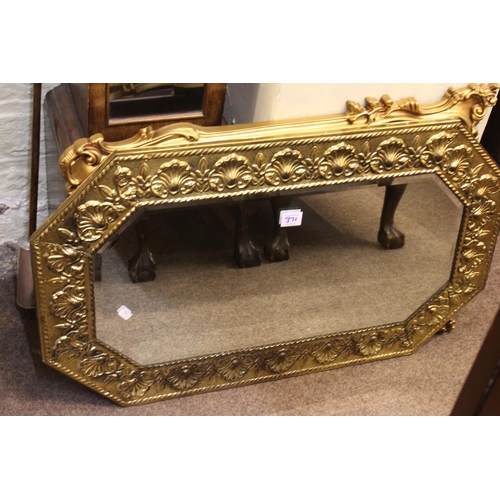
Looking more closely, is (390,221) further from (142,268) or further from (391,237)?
(142,268)

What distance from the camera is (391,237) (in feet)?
6.61

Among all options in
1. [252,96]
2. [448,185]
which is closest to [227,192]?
[252,96]

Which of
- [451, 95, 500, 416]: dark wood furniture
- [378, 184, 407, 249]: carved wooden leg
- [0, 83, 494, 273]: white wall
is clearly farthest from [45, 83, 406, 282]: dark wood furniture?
[451, 95, 500, 416]: dark wood furniture

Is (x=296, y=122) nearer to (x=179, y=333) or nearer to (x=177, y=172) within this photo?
(x=177, y=172)

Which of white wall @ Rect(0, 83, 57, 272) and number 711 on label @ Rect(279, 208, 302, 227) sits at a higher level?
number 711 on label @ Rect(279, 208, 302, 227)

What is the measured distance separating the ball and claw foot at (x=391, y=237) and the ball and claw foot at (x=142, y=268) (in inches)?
23.6

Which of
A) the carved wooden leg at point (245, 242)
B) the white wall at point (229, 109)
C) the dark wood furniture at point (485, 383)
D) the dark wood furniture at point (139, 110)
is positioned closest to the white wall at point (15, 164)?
the white wall at point (229, 109)

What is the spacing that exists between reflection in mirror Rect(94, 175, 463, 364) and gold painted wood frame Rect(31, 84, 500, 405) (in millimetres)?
36

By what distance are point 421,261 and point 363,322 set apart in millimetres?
230

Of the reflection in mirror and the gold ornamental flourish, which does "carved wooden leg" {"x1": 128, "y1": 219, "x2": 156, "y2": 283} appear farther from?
the gold ornamental flourish

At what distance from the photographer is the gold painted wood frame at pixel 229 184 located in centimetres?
165

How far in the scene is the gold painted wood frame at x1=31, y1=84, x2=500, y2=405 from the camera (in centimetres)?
165

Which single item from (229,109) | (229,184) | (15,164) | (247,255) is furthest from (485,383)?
(15,164)

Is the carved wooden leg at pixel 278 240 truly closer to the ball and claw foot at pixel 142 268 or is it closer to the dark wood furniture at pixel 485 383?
the ball and claw foot at pixel 142 268
